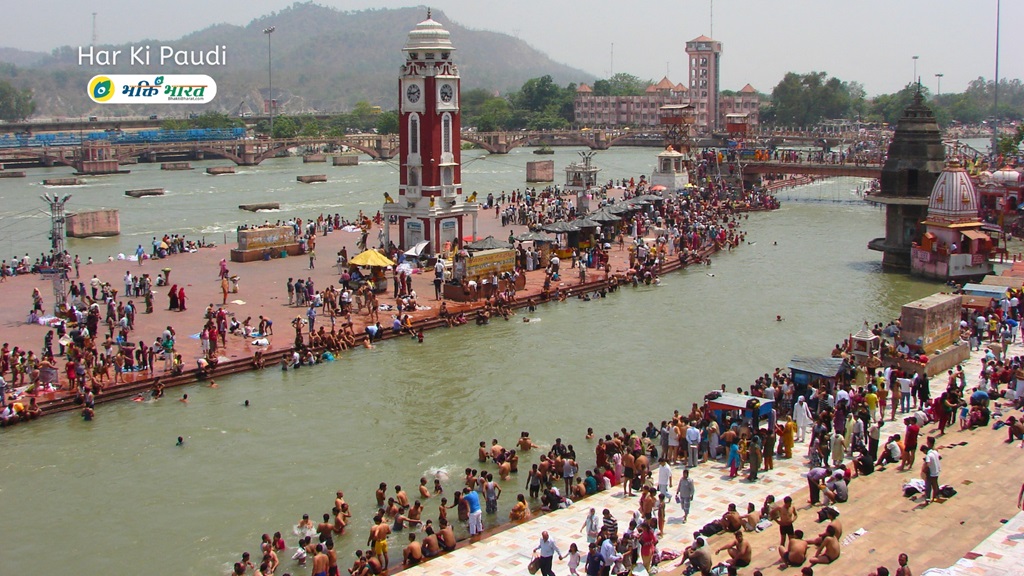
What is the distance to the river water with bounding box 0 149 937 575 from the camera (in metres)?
16.3

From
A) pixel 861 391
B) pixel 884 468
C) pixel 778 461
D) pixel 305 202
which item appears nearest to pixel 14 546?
pixel 778 461

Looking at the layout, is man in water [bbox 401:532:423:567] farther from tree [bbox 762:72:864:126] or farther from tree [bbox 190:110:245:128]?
tree [bbox 762:72:864:126]

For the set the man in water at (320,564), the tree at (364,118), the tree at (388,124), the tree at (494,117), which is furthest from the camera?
the tree at (364,118)

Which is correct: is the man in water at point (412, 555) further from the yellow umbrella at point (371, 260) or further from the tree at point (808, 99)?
the tree at point (808, 99)

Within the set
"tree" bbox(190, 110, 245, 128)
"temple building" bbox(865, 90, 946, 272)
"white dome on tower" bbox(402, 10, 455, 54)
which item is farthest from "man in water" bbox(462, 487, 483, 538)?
"tree" bbox(190, 110, 245, 128)

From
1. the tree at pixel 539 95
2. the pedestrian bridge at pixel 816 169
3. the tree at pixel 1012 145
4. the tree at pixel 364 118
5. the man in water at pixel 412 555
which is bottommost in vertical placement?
the man in water at pixel 412 555

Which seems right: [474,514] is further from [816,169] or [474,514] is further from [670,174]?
[816,169]

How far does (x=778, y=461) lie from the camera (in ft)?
57.3

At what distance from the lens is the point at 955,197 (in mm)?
34031

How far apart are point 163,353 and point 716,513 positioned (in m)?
14.3

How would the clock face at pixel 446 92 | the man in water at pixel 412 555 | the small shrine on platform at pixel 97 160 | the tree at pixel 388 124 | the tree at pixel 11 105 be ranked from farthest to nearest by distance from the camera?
the tree at pixel 11 105 < the tree at pixel 388 124 < the small shrine on platform at pixel 97 160 < the clock face at pixel 446 92 < the man in water at pixel 412 555

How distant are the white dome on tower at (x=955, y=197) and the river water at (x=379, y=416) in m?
2.42

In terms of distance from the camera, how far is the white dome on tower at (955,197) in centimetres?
3403

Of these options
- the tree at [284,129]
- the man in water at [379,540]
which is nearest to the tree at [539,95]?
the tree at [284,129]
